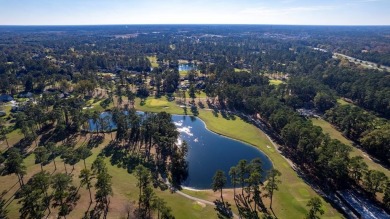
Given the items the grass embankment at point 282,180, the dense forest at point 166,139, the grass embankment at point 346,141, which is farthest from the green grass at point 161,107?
the grass embankment at point 346,141

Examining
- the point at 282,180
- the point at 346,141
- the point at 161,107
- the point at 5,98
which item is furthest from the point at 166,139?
the point at 5,98

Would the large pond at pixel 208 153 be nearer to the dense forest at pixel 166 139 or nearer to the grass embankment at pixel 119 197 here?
the dense forest at pixel 166 139

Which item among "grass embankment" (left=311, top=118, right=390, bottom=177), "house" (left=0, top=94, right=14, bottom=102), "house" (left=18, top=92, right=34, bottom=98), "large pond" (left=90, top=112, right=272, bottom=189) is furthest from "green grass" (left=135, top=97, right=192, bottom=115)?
"house" (left=0, top=94, right=14, bottom=102)

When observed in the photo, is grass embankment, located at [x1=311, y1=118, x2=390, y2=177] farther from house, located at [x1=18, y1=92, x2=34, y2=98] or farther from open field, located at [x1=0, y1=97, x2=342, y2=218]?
house, located at [x1=18, y1=92, x2=34, y2=98]

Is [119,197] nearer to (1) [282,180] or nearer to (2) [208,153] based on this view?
(2) [208,153]

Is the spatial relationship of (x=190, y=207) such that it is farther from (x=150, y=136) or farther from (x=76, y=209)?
(x=150, y=136)
